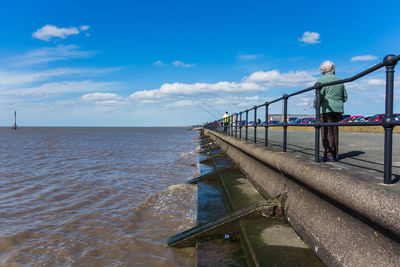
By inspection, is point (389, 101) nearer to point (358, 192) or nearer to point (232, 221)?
point (358, 192)

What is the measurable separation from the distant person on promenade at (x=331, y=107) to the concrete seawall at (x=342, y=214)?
0.87m

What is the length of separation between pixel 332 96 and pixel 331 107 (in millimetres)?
159

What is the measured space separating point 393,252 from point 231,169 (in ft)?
18.2

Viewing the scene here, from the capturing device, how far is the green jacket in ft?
13.2

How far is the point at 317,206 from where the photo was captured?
9.03 feet

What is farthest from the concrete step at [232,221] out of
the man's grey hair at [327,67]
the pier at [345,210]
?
the man's grey hair at [327,67]

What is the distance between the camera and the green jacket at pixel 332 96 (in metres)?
4.04

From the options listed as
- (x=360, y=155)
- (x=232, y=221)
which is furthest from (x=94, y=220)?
(x=360, y=155)

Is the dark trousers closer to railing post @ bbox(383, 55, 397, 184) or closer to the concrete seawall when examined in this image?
the concrete seawall

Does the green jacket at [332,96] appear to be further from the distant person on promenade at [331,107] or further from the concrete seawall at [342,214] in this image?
the concrete seawall at [342,214]

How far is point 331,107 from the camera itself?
4043 millimetres

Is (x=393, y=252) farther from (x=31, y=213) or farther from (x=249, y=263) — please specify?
(x=31, y=213)

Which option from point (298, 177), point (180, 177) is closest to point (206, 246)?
point (298, 177)

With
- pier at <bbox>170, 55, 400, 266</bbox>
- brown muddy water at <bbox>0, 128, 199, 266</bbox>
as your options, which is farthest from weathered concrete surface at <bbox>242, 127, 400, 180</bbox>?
brown muddy water at <bbox>0, 128, 199, 266</bbox>
